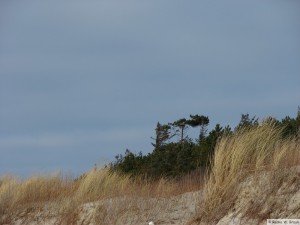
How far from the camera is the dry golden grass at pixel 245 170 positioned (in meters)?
11.2

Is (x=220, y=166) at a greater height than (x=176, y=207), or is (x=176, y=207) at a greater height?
(x=220, y=166)

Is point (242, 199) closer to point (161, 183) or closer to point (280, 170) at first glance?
point (280, 170)

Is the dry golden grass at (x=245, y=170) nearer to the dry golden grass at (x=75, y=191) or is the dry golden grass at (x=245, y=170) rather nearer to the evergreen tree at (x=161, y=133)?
the dry golden grass at (x=75, y=191)

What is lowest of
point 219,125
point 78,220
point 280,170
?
point 78,220

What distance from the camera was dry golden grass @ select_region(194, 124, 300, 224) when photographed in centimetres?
1123

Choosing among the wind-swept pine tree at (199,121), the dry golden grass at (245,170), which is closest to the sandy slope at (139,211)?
the dry golden grass at (245,170)

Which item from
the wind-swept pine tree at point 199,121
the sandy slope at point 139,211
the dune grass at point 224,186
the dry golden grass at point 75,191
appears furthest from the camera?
the wind-swept pine tree at point 199,121

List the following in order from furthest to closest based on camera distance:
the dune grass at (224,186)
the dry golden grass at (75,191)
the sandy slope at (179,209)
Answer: the dry golden grass at (75,191), the dune grass at (224,186), the sandy slope at (179,209)

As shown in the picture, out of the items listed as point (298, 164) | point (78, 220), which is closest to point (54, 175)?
point (78, 220)

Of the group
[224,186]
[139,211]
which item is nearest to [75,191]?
[139,211]

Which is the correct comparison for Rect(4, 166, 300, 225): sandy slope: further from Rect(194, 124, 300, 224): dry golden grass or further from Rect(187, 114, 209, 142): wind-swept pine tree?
Rect(187, 114, 209, 142): wind-swept pine tree

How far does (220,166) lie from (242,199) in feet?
2.95

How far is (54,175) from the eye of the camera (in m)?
20.5

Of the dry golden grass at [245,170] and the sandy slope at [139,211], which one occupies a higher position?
the dry golden grass at [245,170]
